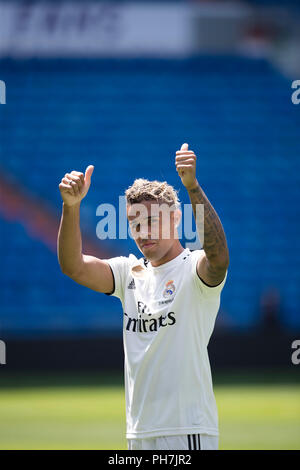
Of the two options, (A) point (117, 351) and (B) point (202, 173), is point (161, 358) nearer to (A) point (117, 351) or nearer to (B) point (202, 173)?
(A) point (117, 351)

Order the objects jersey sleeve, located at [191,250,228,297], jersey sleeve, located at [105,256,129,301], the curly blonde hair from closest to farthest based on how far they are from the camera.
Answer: jersey sleeve, located at [191,250,228,297] → the curly blonde hair → jersey sleeve, located at [105,256,129,301]

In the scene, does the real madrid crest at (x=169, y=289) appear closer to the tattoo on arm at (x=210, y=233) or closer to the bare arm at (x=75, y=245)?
the tattoo on arm at (x=210, y=233)

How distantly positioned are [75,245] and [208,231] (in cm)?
67

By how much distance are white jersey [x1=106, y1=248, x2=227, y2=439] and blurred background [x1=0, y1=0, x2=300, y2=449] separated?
9.21 metres

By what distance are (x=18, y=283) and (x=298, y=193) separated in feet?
21.0

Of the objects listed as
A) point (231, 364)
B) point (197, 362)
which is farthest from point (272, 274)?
point (197, 362)

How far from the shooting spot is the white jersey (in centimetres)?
348

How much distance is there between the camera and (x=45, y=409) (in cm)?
968

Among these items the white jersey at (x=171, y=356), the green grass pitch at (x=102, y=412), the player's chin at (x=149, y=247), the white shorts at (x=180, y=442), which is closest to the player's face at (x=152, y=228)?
the player's chin at (x=149, y=247)

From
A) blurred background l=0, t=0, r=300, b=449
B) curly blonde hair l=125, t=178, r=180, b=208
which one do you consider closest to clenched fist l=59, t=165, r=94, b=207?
curly blonde hair l=125, t=178, r=180, b=208

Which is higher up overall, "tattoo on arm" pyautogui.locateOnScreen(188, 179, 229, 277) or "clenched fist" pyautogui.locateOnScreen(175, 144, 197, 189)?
"clenched fist" pyautogui.locateOnScreen(175, 144, 197, 189)

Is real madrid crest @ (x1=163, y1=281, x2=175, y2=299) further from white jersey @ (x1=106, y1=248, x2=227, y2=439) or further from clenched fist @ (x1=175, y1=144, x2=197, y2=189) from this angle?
clenched fist @ (x1=175, y1=144, x2=197, y2=189)

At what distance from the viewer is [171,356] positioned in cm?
352

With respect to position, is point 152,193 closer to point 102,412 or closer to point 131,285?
point 131,285
